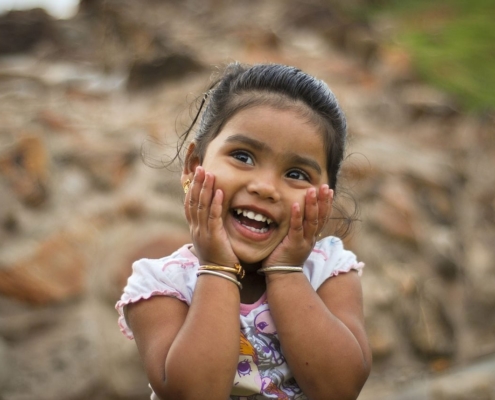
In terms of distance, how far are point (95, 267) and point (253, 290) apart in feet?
5.23

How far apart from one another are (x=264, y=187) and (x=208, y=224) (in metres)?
0.18

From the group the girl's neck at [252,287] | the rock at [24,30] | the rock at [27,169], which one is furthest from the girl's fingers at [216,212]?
the rock at [24,30]

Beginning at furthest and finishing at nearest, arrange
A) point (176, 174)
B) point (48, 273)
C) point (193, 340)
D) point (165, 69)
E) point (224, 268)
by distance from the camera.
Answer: point (165, 69) < point (176, 174) < point (48, 273) < point (224, 268) < point (193, 340)

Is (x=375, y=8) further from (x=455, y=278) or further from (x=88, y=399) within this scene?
(x=88, y=399)

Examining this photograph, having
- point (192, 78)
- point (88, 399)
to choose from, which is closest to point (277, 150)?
point (88, 399)

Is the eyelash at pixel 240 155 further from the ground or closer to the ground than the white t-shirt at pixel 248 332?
further from the ground

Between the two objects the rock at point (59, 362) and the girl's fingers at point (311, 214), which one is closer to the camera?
the girl's fingers at point (311, 214)

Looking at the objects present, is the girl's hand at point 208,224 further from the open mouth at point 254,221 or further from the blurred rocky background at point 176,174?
the blurred rocky background at point 176,174

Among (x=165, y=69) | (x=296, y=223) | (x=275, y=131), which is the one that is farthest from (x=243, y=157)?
(x=165, y=69)

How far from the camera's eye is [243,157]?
5.86 ft

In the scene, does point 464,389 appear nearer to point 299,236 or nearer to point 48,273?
point 299,236

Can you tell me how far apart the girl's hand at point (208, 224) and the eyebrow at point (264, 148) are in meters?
0.12

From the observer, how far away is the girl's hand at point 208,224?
5.65 ft

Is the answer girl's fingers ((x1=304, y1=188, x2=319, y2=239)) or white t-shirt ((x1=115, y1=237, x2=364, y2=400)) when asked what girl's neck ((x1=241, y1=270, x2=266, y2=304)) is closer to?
white t-shirt ((x1=115, y1=237, x2=364, y2=400))
